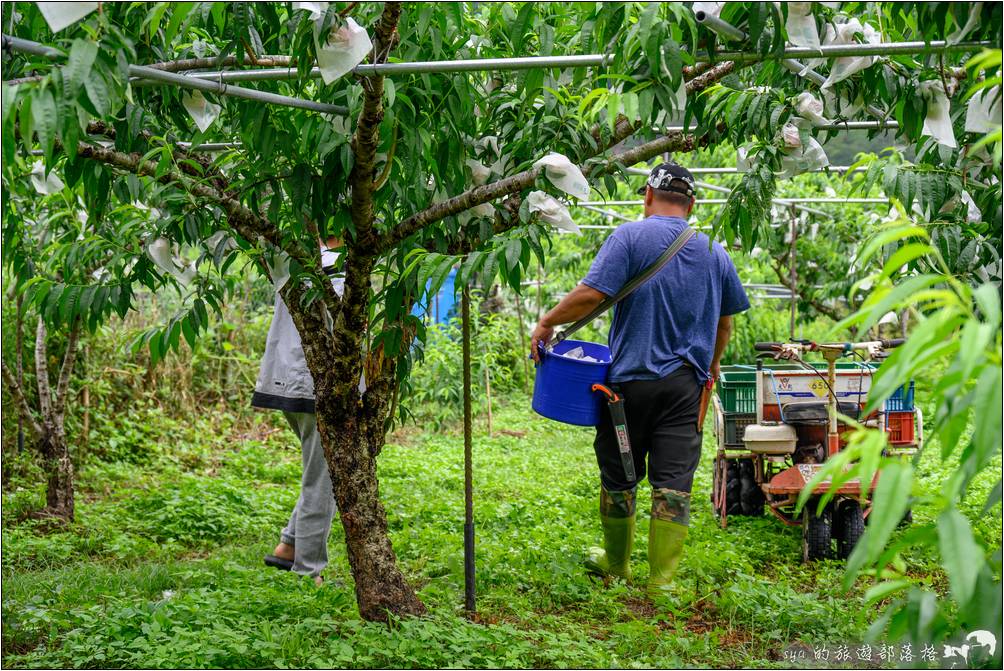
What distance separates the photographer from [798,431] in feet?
16.1

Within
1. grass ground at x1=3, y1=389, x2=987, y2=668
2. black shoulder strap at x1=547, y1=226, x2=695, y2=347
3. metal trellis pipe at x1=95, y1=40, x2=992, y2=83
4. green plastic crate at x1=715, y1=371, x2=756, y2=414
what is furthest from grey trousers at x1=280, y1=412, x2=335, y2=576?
green plastic crate at x1=715, y1=371, x2=756, y2=414

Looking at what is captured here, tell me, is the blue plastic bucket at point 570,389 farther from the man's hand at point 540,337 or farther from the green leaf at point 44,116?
the green leaf at point 44,116

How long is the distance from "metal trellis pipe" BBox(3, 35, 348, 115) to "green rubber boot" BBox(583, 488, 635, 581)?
81.7 inches

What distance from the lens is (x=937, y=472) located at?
253 inches

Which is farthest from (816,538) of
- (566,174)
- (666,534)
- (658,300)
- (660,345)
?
(566,174)

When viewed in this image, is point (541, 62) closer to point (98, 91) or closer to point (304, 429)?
point (98, 91)

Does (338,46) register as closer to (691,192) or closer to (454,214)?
(454,214)

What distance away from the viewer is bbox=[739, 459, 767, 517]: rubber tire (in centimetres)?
528

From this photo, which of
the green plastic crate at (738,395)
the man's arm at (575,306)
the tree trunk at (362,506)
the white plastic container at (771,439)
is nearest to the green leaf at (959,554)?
the tree trunk at (362,506)

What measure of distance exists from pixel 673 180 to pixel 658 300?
50cm

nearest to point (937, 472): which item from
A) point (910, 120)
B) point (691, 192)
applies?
point (691, 192)

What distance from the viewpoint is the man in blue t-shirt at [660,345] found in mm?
3953

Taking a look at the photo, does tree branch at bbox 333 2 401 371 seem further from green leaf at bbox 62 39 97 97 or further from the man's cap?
the man's cap

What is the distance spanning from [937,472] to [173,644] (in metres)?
5.05
